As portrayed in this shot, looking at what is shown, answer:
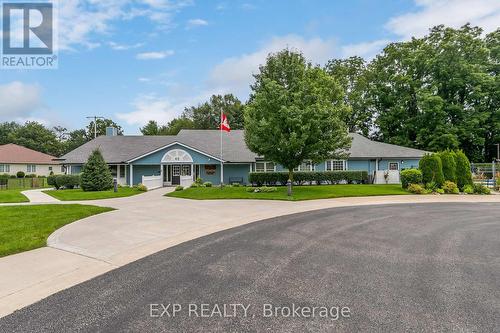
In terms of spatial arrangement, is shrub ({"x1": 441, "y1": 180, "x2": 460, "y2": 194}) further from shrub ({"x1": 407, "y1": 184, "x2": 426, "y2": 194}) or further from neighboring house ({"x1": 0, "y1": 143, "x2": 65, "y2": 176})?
neighboring house ({"x1": 0, "y1": 143, "x2": 65, "y2": 176})

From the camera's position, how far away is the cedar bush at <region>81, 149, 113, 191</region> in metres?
19.4

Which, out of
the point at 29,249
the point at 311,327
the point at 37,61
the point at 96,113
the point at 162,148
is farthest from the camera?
the point at 96,113

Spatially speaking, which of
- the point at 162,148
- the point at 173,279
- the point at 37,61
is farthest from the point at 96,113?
the point at 173,279

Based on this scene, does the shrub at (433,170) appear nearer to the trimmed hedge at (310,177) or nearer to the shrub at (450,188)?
the shrub at (450,188)

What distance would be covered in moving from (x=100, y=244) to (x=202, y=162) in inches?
709

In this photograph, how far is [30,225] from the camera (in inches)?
309

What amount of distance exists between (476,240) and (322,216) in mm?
4292

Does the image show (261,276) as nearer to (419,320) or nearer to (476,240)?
(419,320)

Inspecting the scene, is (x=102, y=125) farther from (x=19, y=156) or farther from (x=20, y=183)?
(x=20, y=183)

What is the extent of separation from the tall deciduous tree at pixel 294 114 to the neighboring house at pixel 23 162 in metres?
35.0

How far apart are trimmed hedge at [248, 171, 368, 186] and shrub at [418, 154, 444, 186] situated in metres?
5.97

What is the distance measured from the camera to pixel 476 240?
6.55m

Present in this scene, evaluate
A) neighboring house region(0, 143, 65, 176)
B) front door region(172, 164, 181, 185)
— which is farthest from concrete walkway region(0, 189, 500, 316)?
neighboring house region(0, 143, 65, 176)

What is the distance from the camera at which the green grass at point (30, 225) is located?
5857 millimetres
